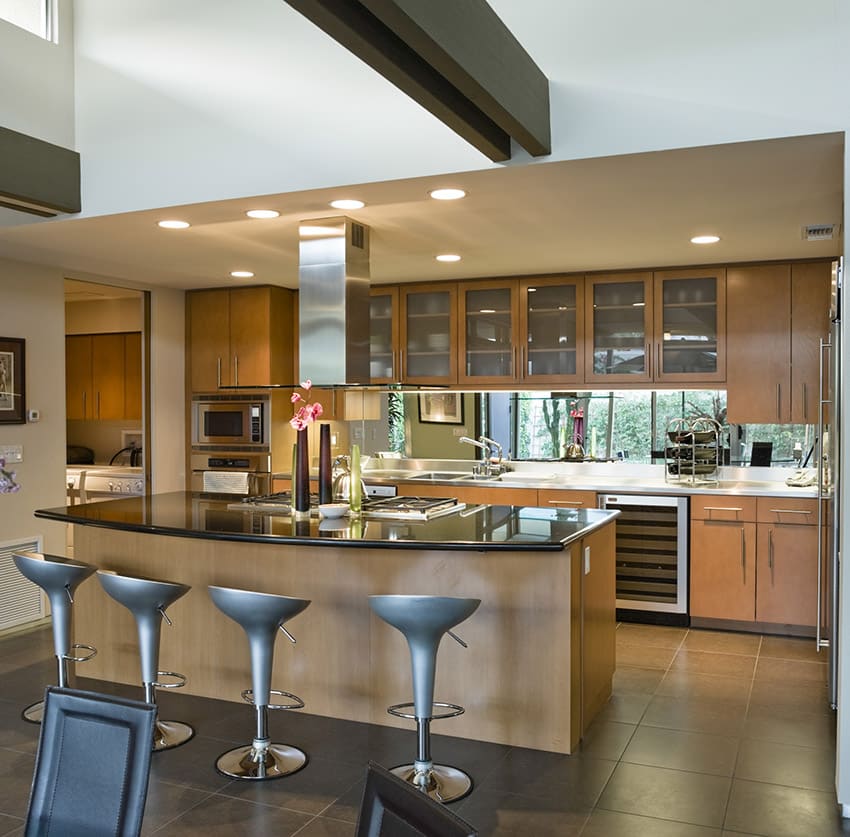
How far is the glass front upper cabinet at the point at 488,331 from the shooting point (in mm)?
6262

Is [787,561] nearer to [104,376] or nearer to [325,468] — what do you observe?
[325,468]

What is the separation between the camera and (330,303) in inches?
171

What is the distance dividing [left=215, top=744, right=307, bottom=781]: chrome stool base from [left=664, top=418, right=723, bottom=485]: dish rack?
3.27 metres

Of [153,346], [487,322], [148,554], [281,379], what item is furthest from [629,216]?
[153,346]

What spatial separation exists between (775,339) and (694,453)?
886mm

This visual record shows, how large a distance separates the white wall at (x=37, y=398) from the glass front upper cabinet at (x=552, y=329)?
3.19 meters

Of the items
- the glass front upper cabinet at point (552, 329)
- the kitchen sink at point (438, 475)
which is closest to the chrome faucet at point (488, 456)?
the kitchen sink at point (438, 475)

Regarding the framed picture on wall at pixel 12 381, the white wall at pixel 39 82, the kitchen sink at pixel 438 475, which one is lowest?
the kitchen sink at pixel 438 475

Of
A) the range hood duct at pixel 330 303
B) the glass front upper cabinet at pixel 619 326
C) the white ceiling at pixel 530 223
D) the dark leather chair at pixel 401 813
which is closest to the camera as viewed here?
the dark leather chair at pixel 401 813

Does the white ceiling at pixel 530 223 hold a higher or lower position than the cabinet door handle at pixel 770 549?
higher

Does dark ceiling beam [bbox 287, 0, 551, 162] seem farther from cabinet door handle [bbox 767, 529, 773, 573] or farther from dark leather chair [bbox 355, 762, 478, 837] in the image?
cabinet door handle [bbox 767, 529, 773, 573]

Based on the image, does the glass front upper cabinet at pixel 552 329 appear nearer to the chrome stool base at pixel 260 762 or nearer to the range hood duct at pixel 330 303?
the range hood duct at pixel 330 303

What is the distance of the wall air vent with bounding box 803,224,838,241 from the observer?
177 inches

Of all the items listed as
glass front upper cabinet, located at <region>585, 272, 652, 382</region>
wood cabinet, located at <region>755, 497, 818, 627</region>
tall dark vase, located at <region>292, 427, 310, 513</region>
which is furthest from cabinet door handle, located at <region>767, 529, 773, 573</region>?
tall dark vase, located at <region>292, 427, 310, 513</region>
